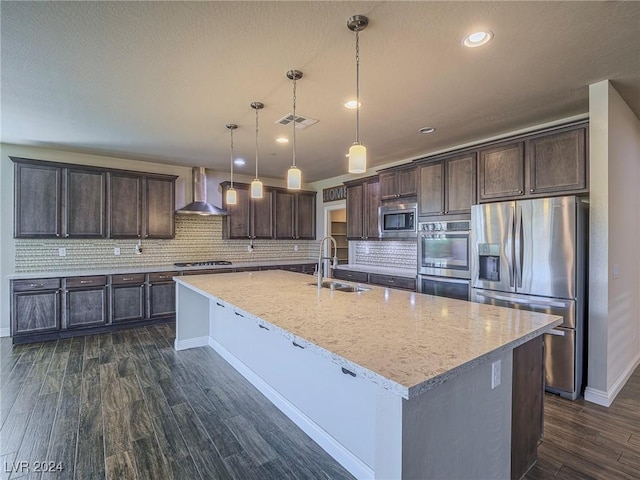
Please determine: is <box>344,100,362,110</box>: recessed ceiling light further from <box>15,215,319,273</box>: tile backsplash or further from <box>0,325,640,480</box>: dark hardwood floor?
<box>15,215,319,273</box>: tile backsplash

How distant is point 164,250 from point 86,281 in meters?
1.27

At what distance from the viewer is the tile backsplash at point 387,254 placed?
5.09 meters

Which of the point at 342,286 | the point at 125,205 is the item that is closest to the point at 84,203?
the point at 125,205

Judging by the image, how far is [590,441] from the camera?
219cm

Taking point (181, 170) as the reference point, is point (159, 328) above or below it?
below

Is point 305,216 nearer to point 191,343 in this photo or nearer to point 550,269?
point 191,343

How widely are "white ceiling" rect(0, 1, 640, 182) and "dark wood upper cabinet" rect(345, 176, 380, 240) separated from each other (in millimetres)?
1484

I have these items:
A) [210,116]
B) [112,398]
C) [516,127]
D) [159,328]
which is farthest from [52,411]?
[516,127]

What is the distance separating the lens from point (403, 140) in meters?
4.14

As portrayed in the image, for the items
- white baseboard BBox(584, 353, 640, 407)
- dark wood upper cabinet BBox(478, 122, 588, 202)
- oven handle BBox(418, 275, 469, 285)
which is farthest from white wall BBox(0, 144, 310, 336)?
white baseboard BBox(584, 353, 640, 407)

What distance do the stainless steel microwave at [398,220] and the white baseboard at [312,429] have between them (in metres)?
2.75

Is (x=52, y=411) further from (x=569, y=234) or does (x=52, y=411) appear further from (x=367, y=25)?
(x=569, y=234)

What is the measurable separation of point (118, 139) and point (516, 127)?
4780 millimetres

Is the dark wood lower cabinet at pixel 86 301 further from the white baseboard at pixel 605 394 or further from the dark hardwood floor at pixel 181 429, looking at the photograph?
the white baseboard at pixel 605 394
